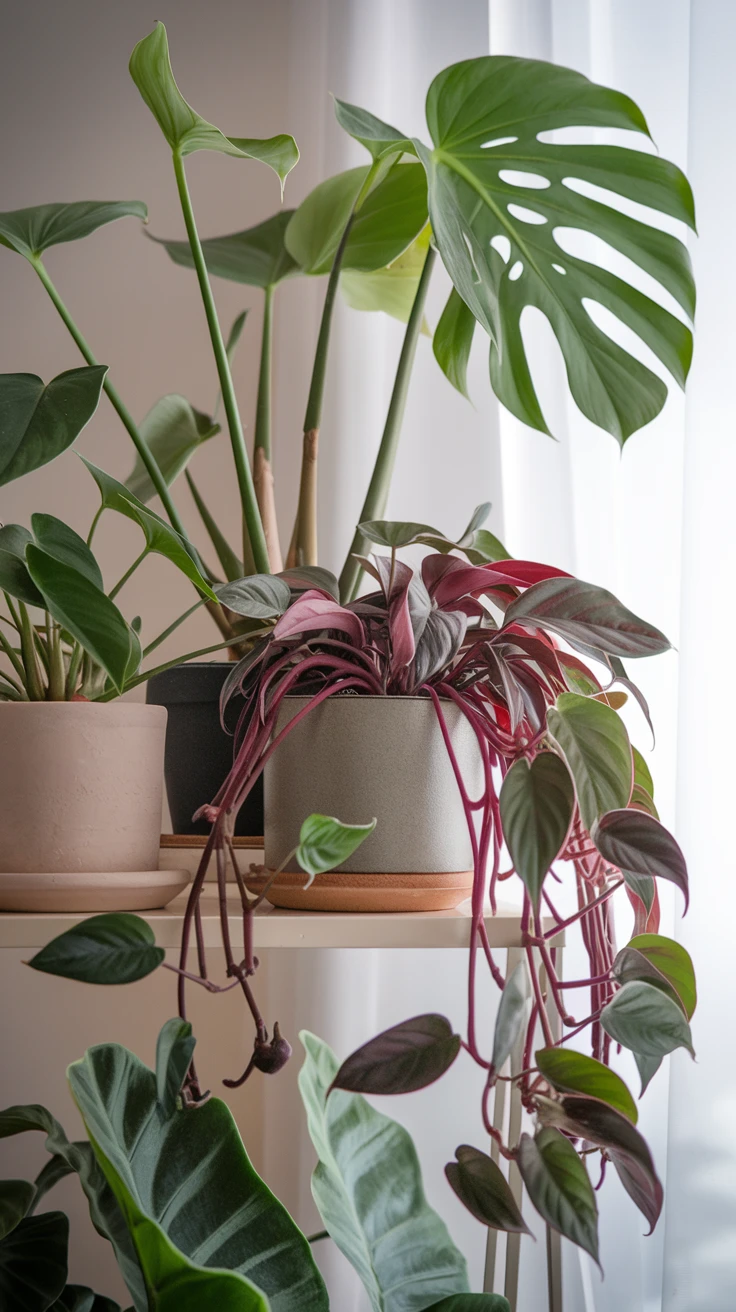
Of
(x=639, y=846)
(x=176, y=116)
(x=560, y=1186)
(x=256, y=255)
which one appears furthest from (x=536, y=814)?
(x=256, y=255)

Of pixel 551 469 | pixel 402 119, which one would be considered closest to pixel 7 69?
pixel 402 119

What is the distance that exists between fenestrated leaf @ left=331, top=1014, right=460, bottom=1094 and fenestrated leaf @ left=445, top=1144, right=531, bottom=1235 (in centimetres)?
5

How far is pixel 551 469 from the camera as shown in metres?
1.08

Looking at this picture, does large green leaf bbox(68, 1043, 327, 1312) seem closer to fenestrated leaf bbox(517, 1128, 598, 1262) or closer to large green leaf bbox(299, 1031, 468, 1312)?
large green leaf bbox(299, 1031, 468, 1312)

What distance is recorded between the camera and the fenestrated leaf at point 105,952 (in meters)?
0.47

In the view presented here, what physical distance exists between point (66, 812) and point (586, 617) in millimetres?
377

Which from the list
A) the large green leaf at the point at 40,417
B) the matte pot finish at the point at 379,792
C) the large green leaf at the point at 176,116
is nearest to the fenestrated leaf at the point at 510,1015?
the matte pot finish at the point at 379,792

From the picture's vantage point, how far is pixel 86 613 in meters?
0.54

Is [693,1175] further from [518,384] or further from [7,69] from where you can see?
[7,69]

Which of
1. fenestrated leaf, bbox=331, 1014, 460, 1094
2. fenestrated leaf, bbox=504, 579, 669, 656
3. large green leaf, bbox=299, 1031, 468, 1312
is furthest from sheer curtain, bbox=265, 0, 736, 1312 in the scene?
fenestrated leaf, bbox=331, 1014, 460, 1094

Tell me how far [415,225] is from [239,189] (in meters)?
0.61

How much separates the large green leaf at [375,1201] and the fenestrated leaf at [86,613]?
1.25 ft

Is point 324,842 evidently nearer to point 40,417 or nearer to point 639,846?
point 639,846

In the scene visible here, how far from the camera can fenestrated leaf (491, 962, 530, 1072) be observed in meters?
0.46
